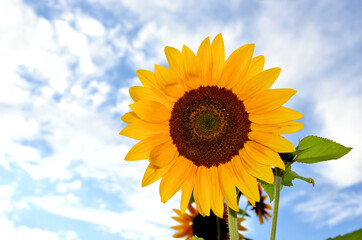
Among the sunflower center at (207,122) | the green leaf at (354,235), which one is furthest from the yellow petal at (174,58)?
the green leaf at (354,235)

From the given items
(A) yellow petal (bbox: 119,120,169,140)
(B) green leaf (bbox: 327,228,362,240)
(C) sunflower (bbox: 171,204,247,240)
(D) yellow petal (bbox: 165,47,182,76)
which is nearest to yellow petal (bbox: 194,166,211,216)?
(A) yellow petal (bbox: 119,120,169,140)

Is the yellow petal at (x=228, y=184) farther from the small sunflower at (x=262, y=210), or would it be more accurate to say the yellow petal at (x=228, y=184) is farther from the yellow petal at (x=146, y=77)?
the small sunflower at (x=262, y=210)

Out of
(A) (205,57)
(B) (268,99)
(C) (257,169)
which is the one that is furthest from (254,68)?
(C) (257,169)

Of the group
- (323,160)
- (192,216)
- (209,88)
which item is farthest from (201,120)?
(192,216)

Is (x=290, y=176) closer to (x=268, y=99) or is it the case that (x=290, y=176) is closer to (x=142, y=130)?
(x=268, y=99)

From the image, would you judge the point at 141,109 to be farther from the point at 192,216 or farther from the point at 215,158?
the point at 192,216
